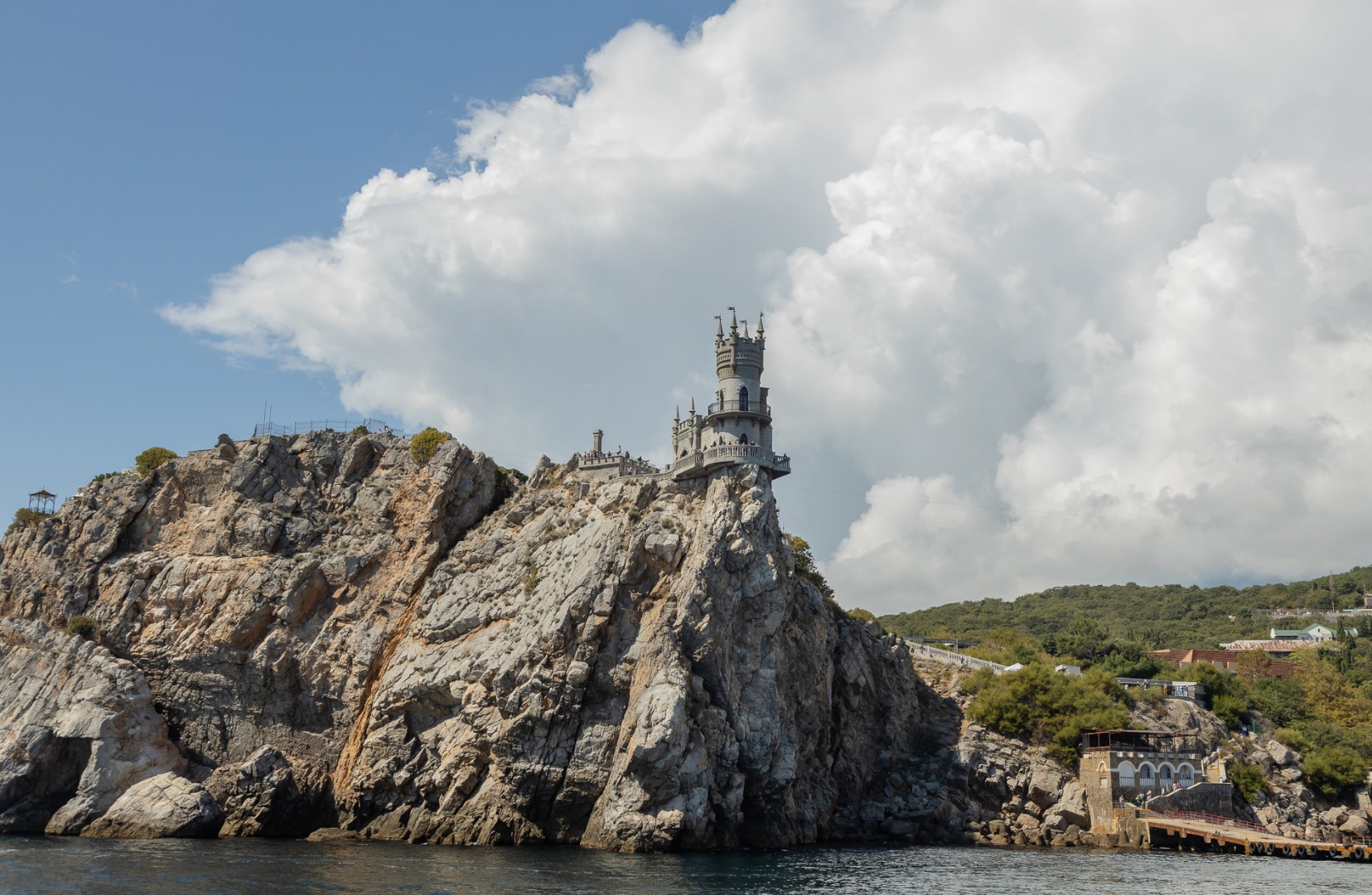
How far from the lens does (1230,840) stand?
6381cm

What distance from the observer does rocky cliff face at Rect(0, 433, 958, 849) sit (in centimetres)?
6009

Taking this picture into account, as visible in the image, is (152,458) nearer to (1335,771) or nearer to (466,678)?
(466,678)

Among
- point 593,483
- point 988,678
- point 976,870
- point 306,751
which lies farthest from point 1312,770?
point 306,751

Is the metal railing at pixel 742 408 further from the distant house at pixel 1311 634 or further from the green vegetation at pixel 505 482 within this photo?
the distant house at pixel 1311 634

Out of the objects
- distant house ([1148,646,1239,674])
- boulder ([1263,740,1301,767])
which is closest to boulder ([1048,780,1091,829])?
boulder ([1263,740,1301,767])

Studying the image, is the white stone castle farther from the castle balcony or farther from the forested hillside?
the forested hillside

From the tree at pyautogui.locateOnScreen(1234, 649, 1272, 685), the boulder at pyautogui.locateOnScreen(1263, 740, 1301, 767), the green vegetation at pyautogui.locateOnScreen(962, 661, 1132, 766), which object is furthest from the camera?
the tree at pyautogui.locateOnScreen(1234, 649, 1272, 685)

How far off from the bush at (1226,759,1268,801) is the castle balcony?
38754mm

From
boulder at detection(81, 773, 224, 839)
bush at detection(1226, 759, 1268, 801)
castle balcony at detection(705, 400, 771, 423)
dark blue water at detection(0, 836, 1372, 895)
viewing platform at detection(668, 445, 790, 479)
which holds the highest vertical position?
castle balcony at detection(705, 400, 771, 423)

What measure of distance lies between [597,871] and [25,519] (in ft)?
176

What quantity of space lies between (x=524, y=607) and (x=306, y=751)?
1562cm

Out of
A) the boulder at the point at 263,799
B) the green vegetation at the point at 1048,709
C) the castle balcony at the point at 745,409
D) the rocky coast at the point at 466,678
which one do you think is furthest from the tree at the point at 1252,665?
the boulder at the point at 263,799

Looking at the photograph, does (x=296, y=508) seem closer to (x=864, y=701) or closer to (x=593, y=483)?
(x=593, y=483)

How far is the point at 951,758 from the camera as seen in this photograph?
241 ft
